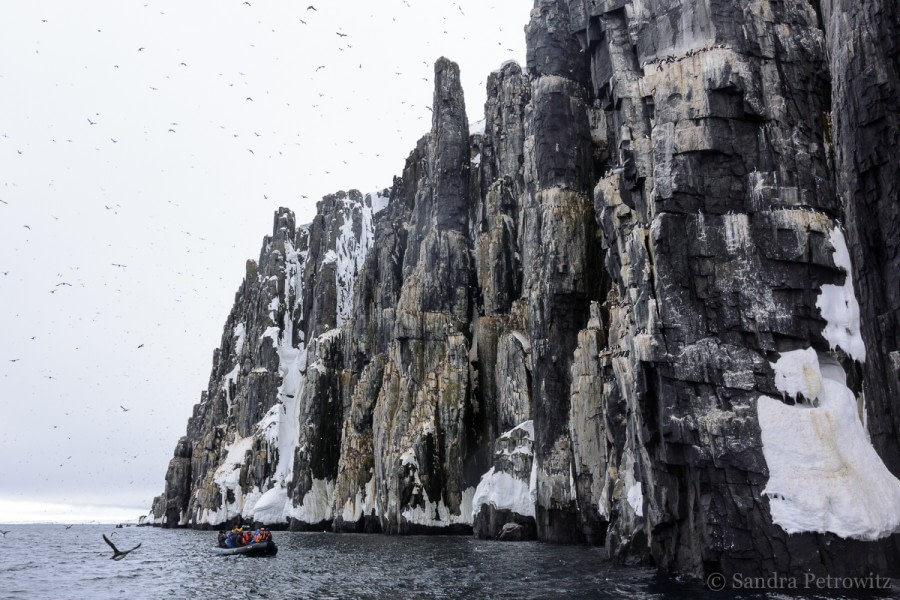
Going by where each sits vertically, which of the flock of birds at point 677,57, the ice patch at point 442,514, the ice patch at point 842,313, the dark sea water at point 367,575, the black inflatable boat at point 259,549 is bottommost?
the dark sea water at point 367,575

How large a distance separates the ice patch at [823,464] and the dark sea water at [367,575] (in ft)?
8.36

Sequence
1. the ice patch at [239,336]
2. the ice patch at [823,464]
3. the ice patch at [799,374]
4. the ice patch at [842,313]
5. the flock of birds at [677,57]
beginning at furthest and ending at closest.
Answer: the ice patch at [239,336] < the flock of birds at [677,57] < the ice patch at [842,313] < the ice patch at [799,374] < the ice patch at [823,464]

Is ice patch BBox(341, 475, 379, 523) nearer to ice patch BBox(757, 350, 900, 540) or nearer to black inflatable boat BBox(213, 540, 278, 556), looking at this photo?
black inflatable boat BBox(213, 540, 278, 556)

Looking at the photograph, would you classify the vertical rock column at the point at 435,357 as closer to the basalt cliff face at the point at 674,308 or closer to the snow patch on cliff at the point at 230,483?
the basalt cliff face at the point at 674,308

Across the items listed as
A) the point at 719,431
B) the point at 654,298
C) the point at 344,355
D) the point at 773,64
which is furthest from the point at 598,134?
the point at 344,355

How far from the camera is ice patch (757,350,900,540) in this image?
25.0 metres

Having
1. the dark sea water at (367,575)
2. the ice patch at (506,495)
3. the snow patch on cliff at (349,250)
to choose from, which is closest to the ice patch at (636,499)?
the dark sea water at (367,575)

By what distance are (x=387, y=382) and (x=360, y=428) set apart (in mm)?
9472

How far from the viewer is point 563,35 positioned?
6303 cm

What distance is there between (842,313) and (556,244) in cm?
2949

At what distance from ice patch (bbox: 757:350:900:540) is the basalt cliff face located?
0.24 feet

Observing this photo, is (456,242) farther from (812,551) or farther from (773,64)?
(812,551)

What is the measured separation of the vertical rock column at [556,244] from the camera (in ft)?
175

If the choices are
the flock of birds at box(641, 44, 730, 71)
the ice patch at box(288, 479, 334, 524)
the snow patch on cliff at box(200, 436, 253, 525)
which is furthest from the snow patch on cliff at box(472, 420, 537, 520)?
the snow patch on cliff at box(200, 436, 253, 525)
